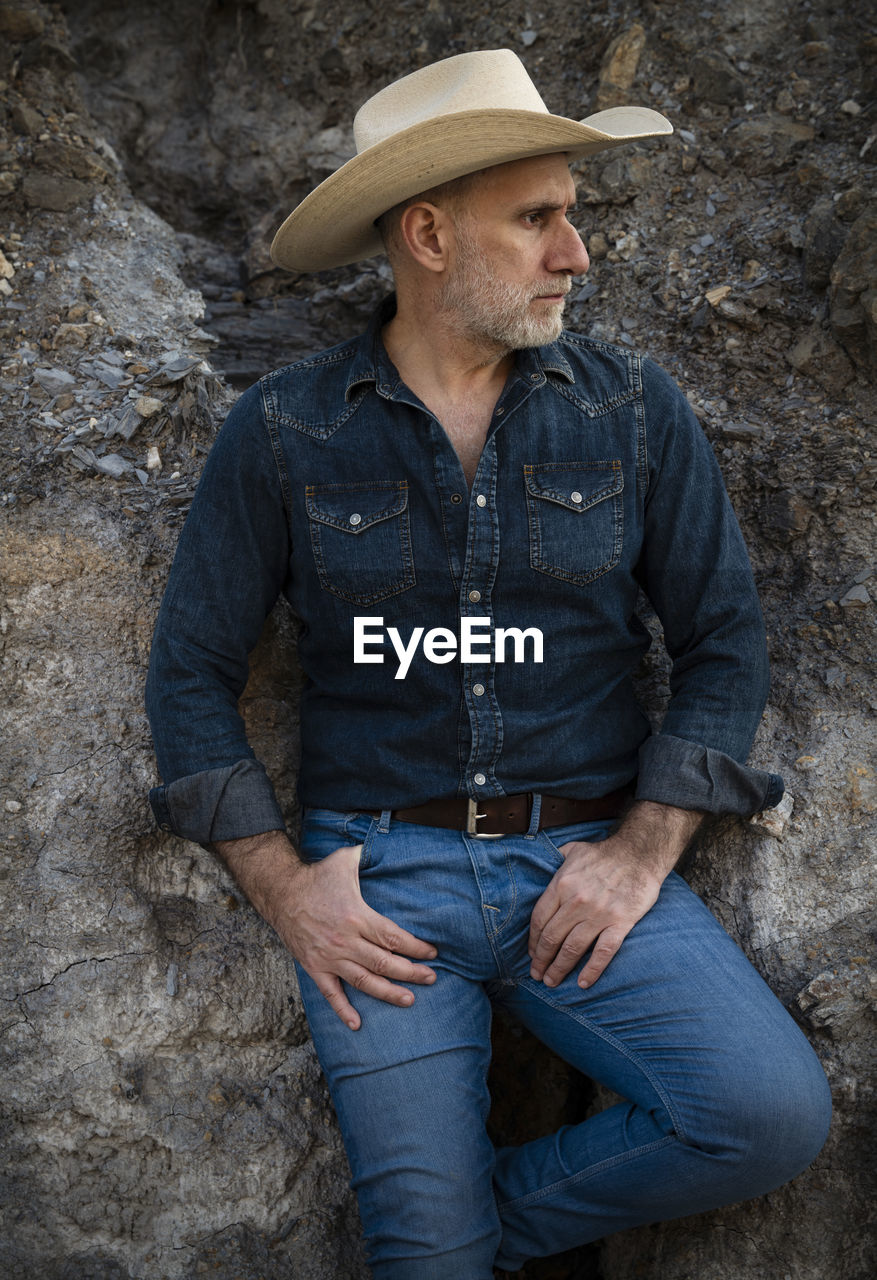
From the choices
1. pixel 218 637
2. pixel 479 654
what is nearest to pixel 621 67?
pixel 479 654

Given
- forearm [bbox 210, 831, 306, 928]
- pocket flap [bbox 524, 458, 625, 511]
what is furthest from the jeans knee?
pocket flap [bbox 524, 458, 625, 511]

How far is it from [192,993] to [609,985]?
1.01 metres

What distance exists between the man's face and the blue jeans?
47.2 inches

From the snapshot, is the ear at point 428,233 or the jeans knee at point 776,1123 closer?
the jeans knee at point 776,1123

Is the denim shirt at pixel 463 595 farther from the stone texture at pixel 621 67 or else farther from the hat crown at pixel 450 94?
the stone texture at pixel 621 67

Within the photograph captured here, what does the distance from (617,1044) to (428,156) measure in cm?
196

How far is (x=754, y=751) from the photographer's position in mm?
2650

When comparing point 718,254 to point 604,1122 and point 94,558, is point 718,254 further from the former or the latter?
point 604,1122

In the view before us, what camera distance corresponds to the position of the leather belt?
2.41 metres

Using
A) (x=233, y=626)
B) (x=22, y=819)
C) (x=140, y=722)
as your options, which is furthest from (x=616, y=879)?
(x=22, y=819)

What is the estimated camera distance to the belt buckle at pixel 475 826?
7.85 ft

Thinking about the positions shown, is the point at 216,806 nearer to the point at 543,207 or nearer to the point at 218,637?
the point at 218,637
